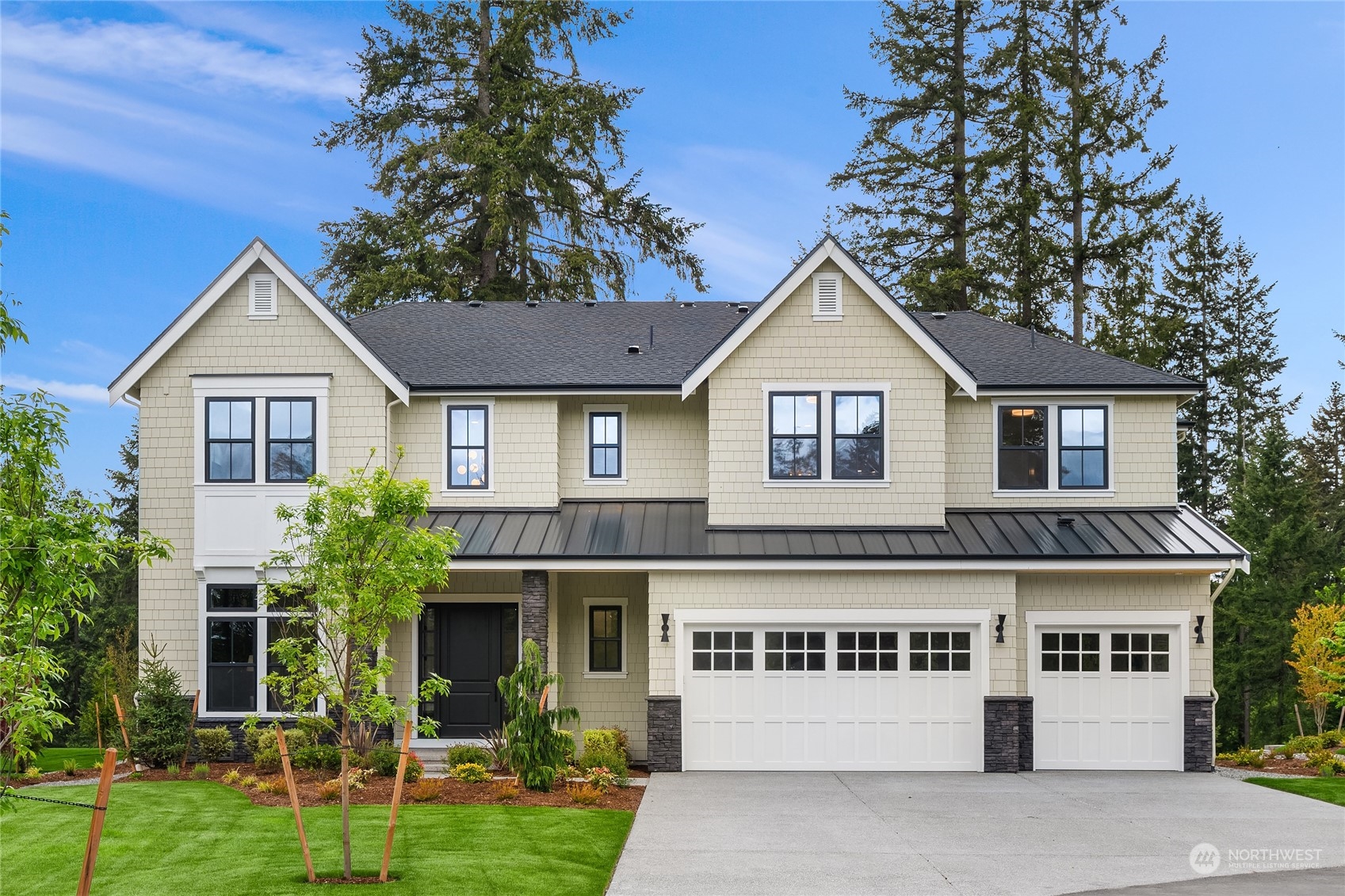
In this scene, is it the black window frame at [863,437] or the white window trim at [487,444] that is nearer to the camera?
the black window frame at [863,437]

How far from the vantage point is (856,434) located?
17.9 metres

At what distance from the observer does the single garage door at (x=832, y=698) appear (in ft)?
55.8

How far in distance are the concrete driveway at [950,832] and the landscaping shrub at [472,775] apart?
2349mm

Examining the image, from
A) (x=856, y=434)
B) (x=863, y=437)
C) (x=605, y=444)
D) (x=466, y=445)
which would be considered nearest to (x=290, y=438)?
(x=466, y=445)

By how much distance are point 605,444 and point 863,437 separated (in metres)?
4.59

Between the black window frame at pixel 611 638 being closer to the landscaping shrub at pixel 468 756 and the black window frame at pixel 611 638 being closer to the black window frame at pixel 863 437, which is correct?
the landscaping shrub at pixel 468 756

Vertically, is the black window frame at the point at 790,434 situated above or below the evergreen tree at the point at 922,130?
below

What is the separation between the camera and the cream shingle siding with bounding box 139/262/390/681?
17.9 meters

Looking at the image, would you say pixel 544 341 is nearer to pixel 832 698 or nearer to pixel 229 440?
pixel 229 440

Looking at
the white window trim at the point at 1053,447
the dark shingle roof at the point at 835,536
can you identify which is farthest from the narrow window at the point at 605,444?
the white window trim at the point at 1053,447

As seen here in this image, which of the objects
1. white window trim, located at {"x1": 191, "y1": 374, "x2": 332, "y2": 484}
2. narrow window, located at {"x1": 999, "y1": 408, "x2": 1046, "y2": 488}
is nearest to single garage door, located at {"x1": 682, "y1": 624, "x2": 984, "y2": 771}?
narrow window, located at {"x1": 999, "y1": 408, "x2": 1046, "y2": 488}

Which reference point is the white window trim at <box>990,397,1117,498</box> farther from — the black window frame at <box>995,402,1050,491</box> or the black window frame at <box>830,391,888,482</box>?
the black window frame at <box>830,391,888,482</box>

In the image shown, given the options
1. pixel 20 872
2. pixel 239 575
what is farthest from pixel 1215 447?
pixel 20 872

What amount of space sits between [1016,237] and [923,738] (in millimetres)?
19783
